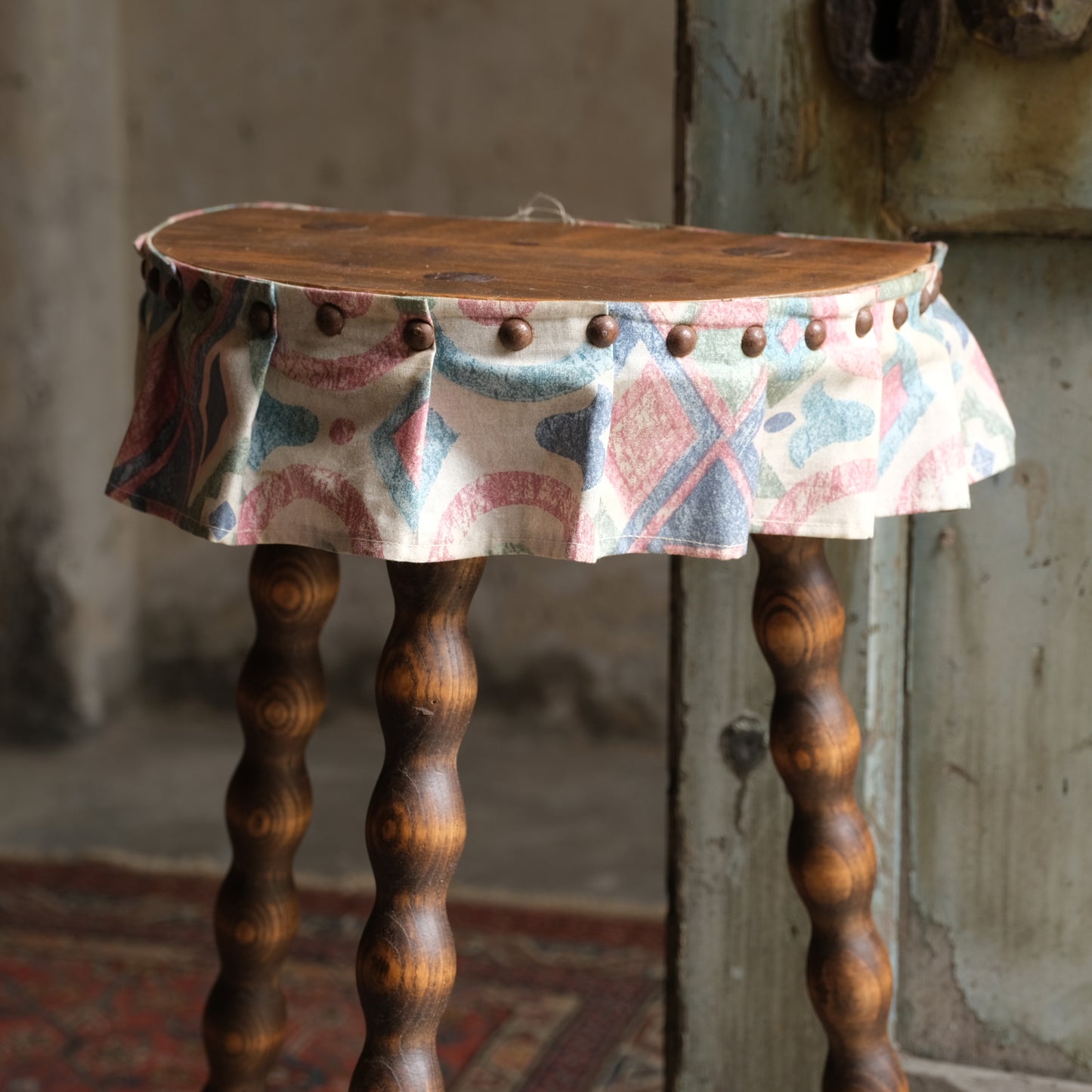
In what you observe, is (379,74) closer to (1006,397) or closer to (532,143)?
(532,143)

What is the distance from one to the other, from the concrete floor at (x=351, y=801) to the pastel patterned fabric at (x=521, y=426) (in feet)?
5.48

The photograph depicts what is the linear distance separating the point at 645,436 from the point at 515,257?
23 cm

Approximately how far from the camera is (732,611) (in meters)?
1.55

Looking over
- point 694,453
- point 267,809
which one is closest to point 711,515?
point 694,453

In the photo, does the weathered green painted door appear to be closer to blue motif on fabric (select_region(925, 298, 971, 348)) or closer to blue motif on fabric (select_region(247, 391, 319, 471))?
blue motif on fabric (select_region(925, 298, 971, 348))

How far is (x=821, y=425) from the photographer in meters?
1.04

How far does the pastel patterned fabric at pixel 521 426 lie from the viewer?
946 mm

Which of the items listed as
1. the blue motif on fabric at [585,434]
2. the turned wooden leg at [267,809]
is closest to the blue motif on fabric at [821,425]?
the blue motif on fabric at [585,434]

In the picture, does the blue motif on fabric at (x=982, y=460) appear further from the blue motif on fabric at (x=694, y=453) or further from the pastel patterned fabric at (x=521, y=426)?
the blue motif on fabric at (x=694, y=453)

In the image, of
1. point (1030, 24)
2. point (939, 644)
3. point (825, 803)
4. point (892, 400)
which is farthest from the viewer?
point (939, 644)

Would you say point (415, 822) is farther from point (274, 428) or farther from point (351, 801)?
point (351, 801)

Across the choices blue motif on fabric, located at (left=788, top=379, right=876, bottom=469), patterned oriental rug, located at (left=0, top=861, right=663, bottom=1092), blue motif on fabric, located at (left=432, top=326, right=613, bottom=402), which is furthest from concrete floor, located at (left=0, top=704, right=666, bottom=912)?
blue motif on fabric, located at (left=432, top=326, right=613, bottom=402)

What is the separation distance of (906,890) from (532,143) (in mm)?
2051

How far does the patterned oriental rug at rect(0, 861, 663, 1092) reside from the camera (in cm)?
203
